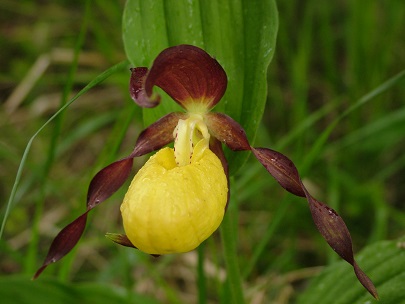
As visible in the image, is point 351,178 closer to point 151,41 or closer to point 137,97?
point 151,41

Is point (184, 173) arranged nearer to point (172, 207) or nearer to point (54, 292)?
point (172, 207)

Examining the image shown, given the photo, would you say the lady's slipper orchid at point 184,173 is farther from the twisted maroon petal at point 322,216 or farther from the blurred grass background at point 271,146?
the blurred grass background at point 271,146

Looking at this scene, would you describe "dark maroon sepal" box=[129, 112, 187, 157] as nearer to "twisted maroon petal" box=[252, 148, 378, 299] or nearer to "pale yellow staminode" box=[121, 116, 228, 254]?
"pale yellow staminode" box=[121, 116, 228, 254]

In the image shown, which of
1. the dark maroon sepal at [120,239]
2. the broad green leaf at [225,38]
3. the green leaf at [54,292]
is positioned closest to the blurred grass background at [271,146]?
the green leaf at [54,292]

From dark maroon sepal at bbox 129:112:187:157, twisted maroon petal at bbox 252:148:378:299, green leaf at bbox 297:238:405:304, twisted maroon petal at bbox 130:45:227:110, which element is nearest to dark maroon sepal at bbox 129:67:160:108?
twisted maroon petal at bbox 130:45:227:110

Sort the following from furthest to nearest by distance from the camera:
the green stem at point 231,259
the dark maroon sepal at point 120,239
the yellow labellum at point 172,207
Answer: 1. the green stem at point 231,259
2. the dark maroon sepal at point 120,239
3. the yellow labellum at point 172,207

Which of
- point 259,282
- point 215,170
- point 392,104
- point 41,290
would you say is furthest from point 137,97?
point 392,104

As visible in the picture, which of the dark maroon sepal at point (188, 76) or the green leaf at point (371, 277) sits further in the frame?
the green leaf at point (371, 277)
